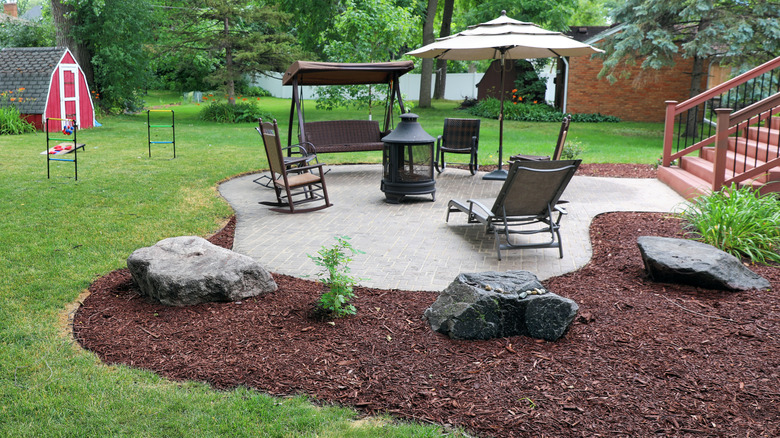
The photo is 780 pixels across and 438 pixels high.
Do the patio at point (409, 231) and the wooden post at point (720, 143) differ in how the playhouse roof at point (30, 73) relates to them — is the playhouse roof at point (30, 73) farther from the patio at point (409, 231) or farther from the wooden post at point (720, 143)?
the wooden post at point (720, 143)

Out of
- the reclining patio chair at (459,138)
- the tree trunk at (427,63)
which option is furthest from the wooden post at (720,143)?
the tree trunk at (427,63)

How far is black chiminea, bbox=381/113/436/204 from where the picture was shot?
8.09m

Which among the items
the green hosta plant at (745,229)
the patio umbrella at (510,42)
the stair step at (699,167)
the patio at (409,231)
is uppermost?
the patio umbrella at (510,42)

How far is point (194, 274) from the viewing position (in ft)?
14.6

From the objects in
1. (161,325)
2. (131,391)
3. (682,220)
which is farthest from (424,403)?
(682,220)

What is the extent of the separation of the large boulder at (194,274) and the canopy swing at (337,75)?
5387 mm

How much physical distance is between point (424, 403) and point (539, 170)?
315cm

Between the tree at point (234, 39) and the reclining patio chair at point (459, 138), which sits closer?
the reclining patio chair at point (459, 138)

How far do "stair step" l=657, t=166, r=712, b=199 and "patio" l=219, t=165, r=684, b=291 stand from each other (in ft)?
0.50

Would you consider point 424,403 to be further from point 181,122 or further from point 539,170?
point 181,122

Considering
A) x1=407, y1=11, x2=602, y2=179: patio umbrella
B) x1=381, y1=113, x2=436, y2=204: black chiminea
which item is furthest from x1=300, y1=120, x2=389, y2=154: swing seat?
x1=381, y1=113, x2=436, y2=204: black chiminea

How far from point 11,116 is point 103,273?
1399 cm

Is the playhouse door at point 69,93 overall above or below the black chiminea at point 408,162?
above

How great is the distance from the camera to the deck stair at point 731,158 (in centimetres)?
760
